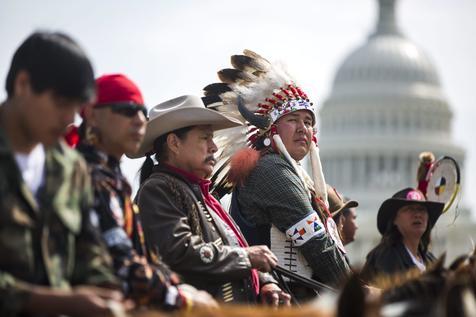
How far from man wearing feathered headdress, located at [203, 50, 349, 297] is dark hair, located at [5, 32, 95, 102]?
3.17m

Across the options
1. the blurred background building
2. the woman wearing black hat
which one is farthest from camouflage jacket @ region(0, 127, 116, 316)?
the blurred background building

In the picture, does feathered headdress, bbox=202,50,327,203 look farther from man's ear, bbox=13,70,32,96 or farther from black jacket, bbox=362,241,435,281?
man's ear, bbox=13,70,32,96

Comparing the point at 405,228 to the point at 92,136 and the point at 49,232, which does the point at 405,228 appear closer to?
the point at 92,136

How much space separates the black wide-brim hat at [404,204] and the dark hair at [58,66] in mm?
5051

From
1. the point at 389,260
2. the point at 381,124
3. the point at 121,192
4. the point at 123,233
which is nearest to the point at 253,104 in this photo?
the point at 389,260

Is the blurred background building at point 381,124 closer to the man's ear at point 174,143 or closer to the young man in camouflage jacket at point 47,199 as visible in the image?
the man's ear at point 174,143

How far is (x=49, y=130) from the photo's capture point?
13.5ft

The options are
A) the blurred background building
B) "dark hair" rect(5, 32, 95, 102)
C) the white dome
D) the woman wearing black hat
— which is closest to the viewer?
"dark hair" rect(5, 32, 95, 102)

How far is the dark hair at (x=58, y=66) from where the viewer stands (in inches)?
162

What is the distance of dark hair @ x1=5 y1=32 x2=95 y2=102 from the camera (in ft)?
13.5

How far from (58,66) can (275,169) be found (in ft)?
11.1

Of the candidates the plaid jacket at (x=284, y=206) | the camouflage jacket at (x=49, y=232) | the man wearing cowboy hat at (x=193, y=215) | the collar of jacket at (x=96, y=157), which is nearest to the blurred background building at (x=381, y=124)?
the plaid jacket at (x=284, y=206)

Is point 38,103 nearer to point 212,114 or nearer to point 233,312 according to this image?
point 233,312

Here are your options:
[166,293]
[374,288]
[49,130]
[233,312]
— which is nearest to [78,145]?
[166,293]
